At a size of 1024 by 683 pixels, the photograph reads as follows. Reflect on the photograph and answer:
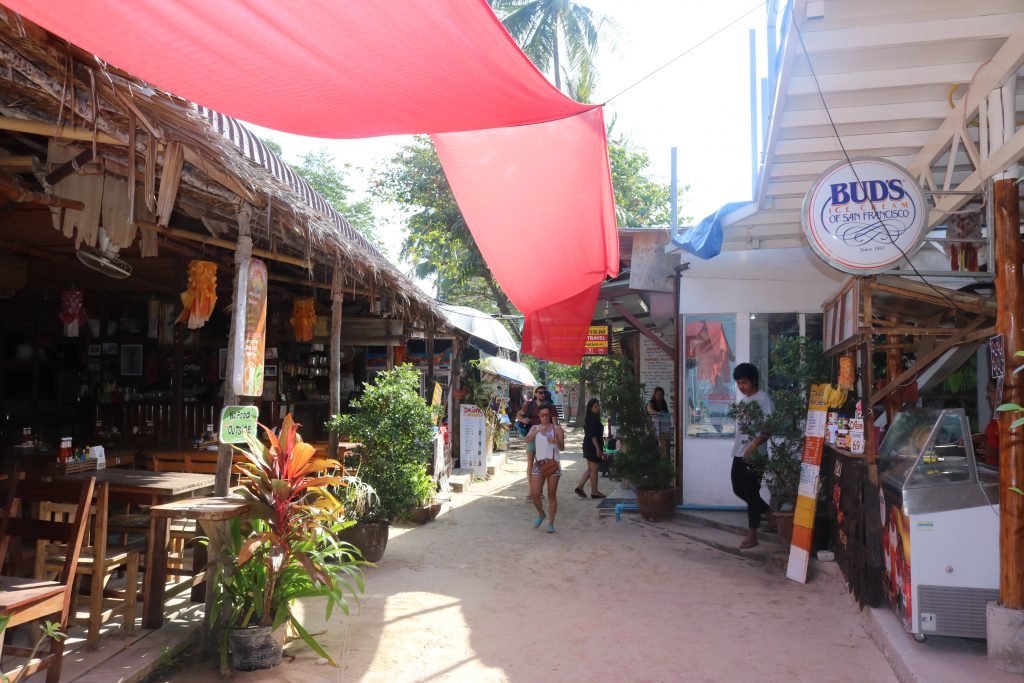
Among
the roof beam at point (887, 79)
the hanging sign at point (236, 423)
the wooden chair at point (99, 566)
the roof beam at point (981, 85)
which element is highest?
the roof beam at point (887, 79)

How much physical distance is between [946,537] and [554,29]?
19340mm

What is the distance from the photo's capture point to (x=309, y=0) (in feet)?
8.31

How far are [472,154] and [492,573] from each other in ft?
12.4

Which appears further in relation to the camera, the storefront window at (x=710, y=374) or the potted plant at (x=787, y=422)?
the storefront window at (x=710, y=374)

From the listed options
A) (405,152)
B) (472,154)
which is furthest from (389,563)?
(405,152)

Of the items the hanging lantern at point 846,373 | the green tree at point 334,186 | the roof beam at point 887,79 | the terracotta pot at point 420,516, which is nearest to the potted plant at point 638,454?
the terracotta pot at point 420,516

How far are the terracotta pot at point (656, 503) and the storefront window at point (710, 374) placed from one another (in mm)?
869

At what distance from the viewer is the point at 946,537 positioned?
4180 millimetres

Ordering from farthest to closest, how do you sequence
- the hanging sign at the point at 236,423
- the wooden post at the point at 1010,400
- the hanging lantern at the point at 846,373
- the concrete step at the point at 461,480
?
the concrete step at the point at 461,480
the hanging lantern at the point at 846,373
the hanging sign at the point at 236,423
the wooden post at the point at 1010,400

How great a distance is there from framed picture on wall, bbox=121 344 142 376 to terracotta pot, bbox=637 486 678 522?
6617 millimetres

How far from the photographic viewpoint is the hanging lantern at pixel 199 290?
6281mm

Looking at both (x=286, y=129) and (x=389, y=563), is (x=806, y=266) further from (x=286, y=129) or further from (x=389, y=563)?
(x=286, y=129)

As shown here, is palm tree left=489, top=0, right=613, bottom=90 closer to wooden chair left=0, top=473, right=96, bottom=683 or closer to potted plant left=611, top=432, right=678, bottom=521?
potted plant left=611, top=432, right=678, bottom=521

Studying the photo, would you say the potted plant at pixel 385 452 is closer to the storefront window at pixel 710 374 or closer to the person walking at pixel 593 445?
the storefront window at pixel 710 374
